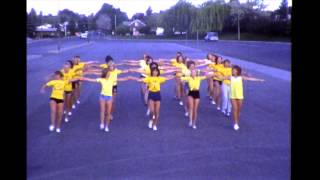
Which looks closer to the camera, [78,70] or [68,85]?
[68,85]

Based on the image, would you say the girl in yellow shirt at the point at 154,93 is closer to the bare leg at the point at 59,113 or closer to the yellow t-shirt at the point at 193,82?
the yellow t-shirt at the point at 193,82

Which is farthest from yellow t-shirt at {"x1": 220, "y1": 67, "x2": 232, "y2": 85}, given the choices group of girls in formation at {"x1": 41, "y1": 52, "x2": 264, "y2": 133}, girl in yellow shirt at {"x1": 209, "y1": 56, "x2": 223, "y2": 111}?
girl in yellow shirt at {"x1": 209, "y1": 56, "x2": 223, "y2": 111}

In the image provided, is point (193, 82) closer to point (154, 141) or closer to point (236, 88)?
point (236, 88)

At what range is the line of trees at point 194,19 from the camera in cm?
608

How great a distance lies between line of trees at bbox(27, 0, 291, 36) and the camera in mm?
6082

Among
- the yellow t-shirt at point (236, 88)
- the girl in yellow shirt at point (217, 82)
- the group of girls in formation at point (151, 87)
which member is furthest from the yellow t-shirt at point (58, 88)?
the girl in yellow shirt at point (217, 82)

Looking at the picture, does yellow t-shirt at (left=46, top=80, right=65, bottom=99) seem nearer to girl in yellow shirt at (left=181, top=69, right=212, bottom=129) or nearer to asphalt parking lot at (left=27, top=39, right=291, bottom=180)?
asphalt parking lot at (left=27, top=39, right=291, bottom=180)

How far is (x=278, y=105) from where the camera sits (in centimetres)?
1020

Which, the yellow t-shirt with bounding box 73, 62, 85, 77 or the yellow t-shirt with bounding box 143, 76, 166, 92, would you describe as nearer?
the yellow t-shirt with bounding box 143, 76, 166, 92

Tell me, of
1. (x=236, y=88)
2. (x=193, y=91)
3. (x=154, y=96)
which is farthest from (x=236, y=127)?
(x=154, y=96)

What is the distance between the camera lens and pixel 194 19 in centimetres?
827

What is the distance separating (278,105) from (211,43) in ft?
7.97

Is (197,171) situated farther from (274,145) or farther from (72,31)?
(72,31)
